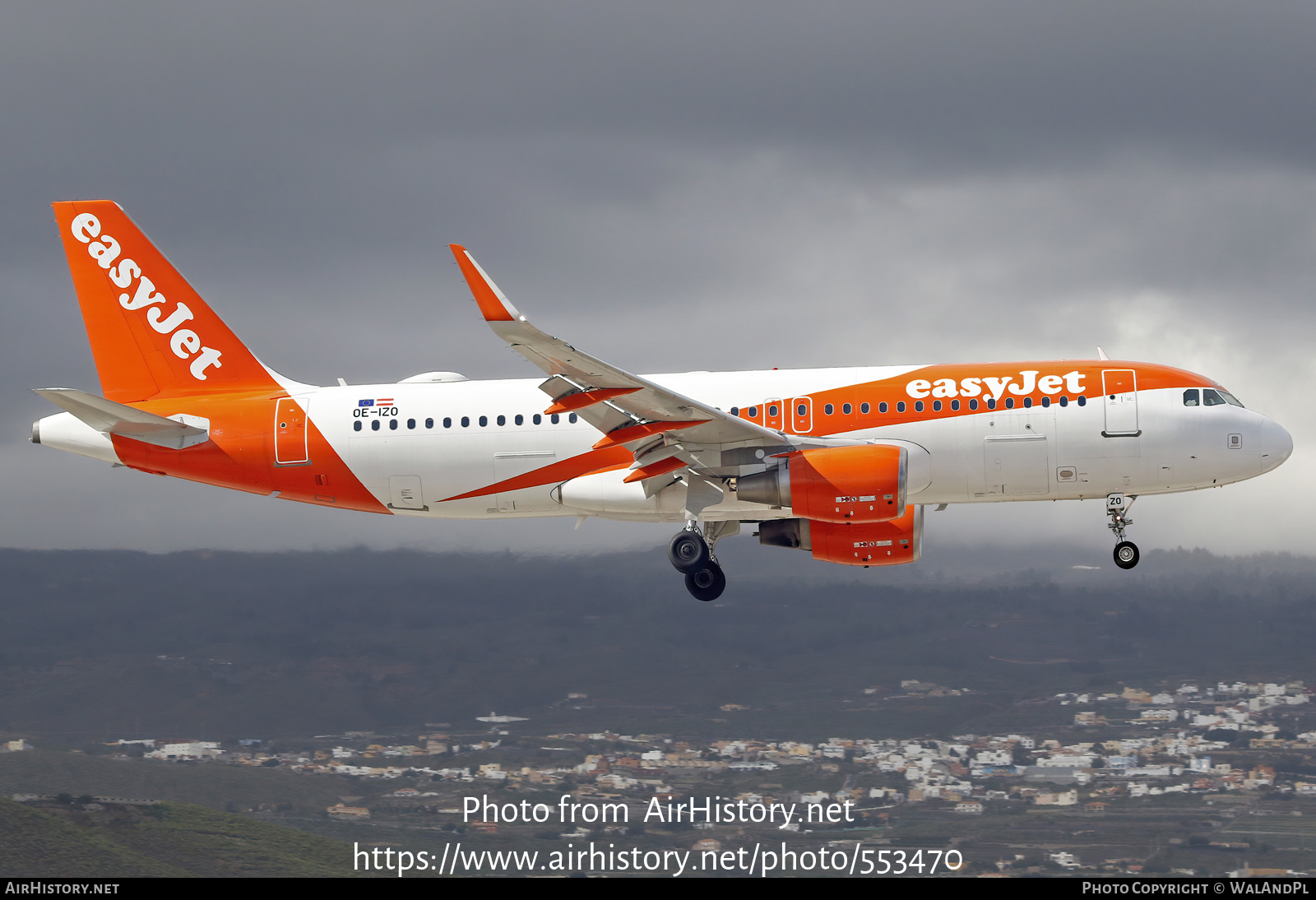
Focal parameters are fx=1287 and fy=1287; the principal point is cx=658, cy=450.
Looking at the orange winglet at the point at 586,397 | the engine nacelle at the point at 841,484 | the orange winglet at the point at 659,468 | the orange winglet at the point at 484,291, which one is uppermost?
the orange winglet at the point at 484,291

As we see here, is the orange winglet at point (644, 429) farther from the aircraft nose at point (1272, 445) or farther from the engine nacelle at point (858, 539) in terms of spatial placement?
the aircraft nose at point (1272, 445)

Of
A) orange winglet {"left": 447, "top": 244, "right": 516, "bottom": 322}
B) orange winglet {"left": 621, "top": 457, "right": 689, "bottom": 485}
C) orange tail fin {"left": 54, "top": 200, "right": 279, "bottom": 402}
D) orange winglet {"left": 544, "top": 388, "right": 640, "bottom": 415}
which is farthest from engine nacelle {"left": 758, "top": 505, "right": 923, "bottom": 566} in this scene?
orange tail fin {"left": 54, "top": 200, "right": 279, "bottom": 402}

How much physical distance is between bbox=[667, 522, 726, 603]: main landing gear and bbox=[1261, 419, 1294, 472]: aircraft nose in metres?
15.9

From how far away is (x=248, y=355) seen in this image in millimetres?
41656

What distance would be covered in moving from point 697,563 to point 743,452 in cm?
450

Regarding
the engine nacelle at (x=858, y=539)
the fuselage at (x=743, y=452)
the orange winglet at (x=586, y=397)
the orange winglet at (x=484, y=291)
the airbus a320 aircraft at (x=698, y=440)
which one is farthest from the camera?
the engine nacelle at (x=858, y=539)

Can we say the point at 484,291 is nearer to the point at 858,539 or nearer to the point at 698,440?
the point at 698,440

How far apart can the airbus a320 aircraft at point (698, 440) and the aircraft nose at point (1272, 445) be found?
0.06m

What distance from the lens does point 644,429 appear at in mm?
35375

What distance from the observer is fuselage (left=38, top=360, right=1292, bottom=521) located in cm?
3638

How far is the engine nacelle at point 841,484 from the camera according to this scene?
34.6m

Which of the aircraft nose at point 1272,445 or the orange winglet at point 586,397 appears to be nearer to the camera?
the orange winglet at point 586,397

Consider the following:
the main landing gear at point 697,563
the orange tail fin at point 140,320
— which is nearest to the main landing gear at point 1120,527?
the main landing gear at point 697,563

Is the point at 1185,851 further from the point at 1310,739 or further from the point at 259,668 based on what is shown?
the point at 259,668
